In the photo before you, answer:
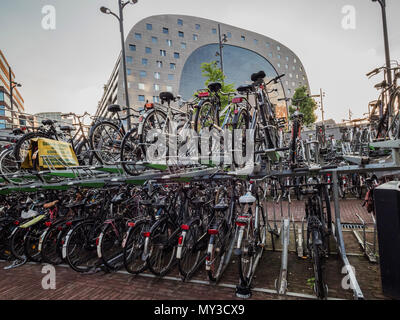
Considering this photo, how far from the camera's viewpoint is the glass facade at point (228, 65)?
41.8 meters

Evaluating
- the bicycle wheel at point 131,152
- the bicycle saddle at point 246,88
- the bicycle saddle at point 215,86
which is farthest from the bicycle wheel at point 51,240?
the bicycle saddle at point 246,88

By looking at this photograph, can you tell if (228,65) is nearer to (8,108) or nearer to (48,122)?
(8,108)

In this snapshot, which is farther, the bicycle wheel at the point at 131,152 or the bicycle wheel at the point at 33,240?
the bicycle wheel at the point at 33,240

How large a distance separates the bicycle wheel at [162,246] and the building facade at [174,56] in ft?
91.7

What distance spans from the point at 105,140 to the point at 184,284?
3744mm

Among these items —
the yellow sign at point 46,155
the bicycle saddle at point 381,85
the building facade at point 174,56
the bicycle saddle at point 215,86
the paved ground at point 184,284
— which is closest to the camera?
the paved ground at point 184,284

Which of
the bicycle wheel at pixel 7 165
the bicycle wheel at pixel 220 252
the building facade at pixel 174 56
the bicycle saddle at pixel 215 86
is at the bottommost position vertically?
the bicycle wheel at pixel 220 252

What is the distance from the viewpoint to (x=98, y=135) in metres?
5.63

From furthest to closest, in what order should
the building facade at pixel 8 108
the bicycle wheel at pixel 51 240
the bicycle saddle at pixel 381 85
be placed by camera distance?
1. the building facade at pixel 8 108
2. the bicycle saddle at pixel 381 85
3. the bicycle wheel at pixel 51 240

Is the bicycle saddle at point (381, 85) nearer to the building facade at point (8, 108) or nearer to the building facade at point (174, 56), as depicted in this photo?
the building facade at point (8, 108)

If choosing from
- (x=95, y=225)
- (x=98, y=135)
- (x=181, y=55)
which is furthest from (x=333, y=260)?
(x=181, y=55)

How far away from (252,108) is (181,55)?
4041cm

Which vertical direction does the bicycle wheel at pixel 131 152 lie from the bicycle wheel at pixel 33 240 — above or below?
above

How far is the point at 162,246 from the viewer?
4.20 m
